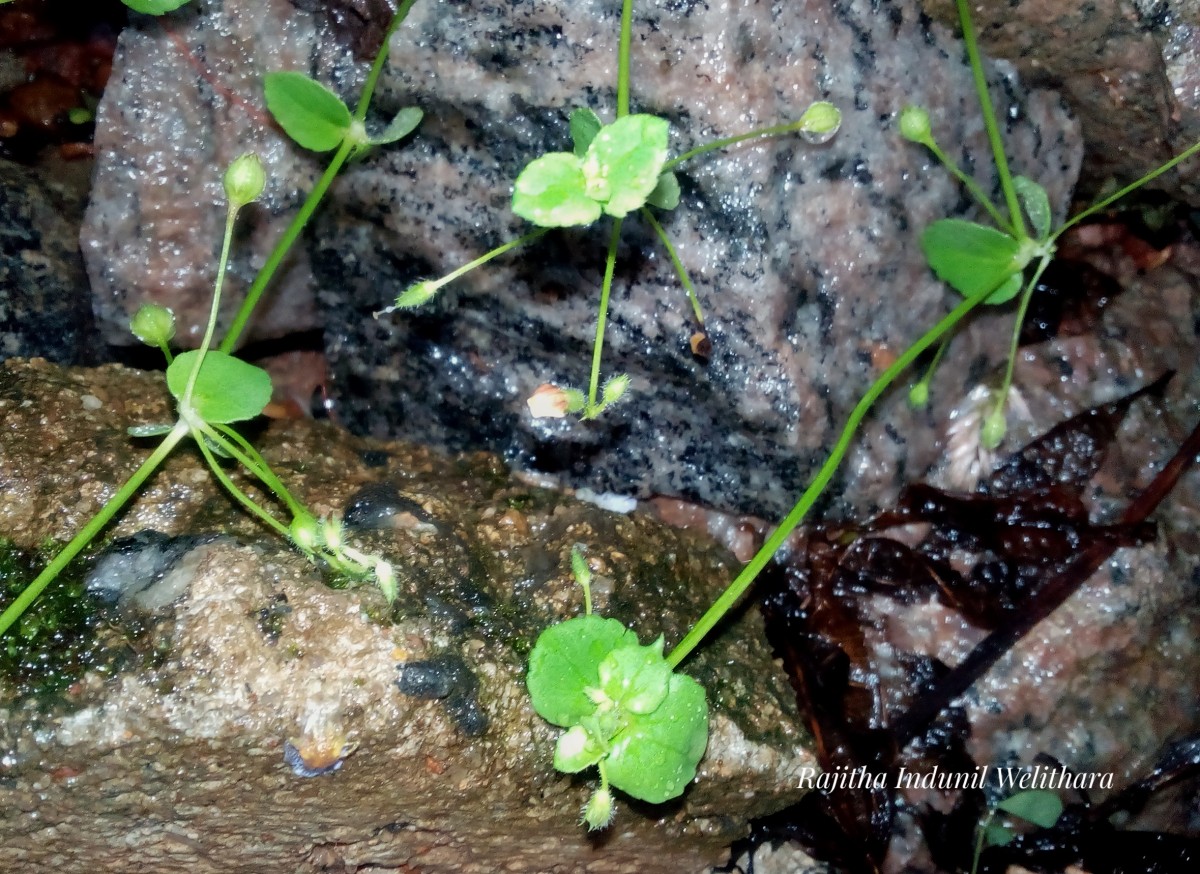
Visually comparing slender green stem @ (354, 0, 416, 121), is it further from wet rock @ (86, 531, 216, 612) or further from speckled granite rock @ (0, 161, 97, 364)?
wet rock @ (86, 531, 216, 612)

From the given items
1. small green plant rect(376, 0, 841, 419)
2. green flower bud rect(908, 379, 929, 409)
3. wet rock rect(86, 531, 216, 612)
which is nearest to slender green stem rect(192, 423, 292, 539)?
wet rock rect(86, 531, 216, 612)

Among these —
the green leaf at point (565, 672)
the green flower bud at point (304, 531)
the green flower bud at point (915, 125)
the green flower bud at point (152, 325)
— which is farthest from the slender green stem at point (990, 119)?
the green flower bud at point (152, 325)

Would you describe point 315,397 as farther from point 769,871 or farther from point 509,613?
point 769,871

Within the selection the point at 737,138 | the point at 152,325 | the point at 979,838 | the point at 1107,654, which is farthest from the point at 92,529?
the point at 1107,654

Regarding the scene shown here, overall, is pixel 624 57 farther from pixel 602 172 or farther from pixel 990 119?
pixel 990 119

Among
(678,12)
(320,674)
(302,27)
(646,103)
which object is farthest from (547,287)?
(320,674)

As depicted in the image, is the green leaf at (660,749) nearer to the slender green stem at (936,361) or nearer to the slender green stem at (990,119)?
the slender green stem at (936,361)
